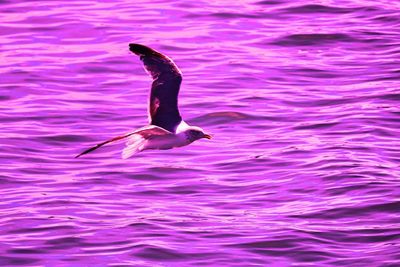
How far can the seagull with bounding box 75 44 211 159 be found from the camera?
1112 cm

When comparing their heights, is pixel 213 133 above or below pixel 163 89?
below

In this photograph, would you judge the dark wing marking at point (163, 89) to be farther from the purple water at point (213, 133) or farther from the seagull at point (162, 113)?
the purple water at point (213, 133)

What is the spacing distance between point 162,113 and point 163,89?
0.77 feet

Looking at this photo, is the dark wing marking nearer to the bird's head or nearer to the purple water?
the bird's head

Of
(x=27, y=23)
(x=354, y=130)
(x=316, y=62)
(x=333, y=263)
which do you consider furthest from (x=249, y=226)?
(x=27, y=23)

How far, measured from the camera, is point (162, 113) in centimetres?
1160

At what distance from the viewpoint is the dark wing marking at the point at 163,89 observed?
11.5 m

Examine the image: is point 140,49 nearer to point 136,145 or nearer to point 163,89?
point 163,89

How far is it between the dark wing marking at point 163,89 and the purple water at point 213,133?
1.26m

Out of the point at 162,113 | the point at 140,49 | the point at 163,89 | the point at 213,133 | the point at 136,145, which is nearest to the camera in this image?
the point at 136,145

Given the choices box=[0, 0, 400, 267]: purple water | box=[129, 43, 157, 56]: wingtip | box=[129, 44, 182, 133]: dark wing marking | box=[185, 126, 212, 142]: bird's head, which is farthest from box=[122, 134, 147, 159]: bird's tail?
box=[0, 0, 400, 267]: purple water

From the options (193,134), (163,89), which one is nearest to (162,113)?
(163,89)

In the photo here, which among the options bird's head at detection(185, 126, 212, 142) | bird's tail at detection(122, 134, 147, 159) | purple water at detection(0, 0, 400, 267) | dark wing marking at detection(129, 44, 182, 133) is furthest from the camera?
purple water at detection(0, 0, 400, 267)

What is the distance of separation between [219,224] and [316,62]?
611cm
